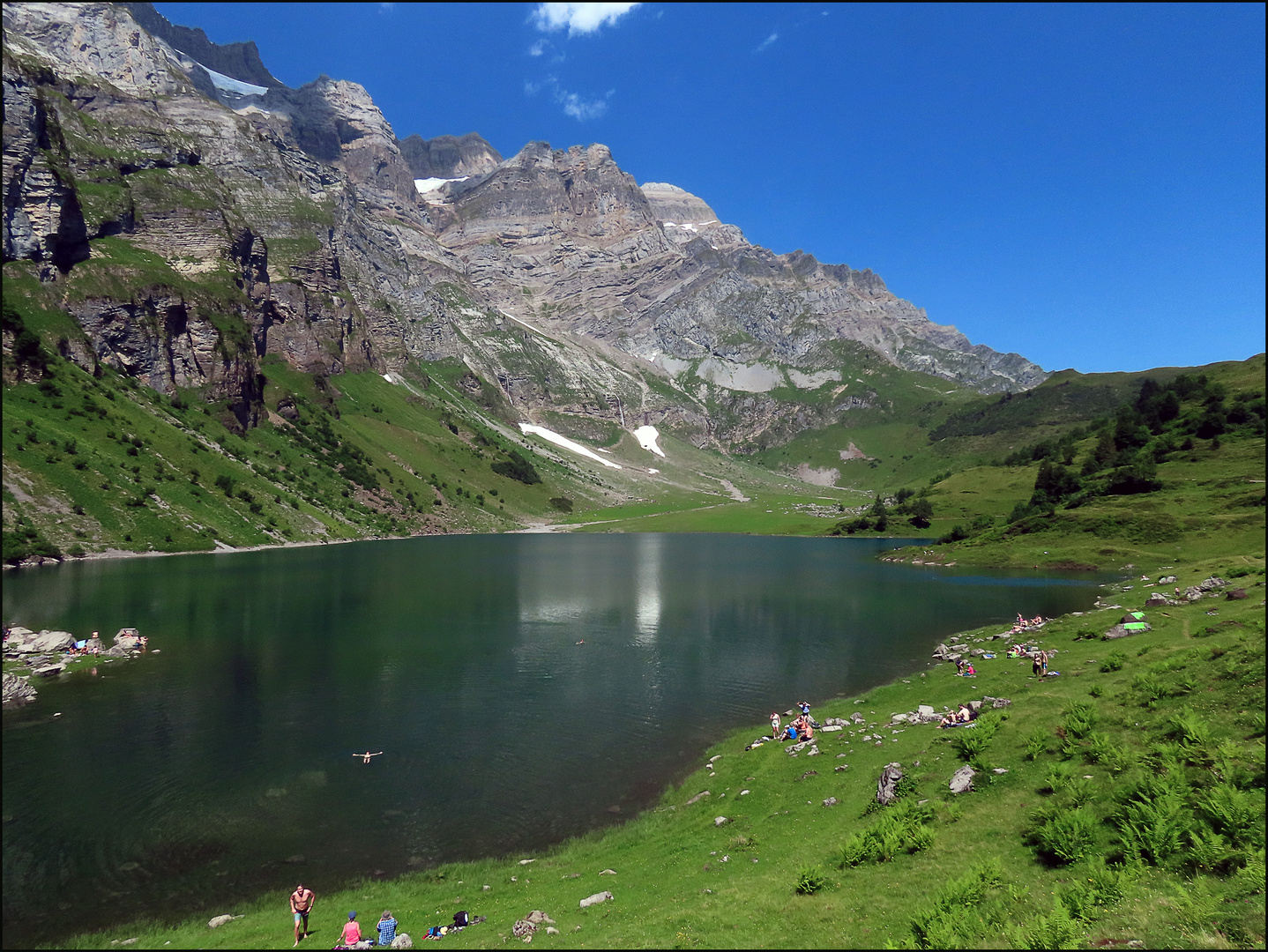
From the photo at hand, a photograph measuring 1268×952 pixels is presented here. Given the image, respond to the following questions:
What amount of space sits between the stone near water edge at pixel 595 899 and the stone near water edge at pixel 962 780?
1200 cm

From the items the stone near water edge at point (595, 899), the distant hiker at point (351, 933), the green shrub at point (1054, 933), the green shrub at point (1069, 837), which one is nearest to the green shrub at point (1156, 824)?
the green shrub at point (1069, 837)

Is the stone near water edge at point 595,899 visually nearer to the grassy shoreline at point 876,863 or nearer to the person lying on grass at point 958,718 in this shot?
the grassy shoreline at point 876,863

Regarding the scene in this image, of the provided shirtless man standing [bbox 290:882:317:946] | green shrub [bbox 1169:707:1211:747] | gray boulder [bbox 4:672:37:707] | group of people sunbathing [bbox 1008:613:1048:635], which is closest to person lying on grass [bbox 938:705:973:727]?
green shrub [bbox 1169:707:1211:747]

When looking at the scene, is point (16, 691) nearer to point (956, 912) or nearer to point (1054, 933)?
point (956, 912)

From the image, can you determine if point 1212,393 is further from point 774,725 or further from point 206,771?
point 206,771

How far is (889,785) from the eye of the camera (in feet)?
71.3

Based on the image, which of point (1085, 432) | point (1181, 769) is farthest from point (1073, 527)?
point (1181, 769)

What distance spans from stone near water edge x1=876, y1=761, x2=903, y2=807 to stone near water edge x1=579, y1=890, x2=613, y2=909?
33.7 feet

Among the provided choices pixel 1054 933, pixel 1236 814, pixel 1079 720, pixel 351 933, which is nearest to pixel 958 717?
pixel 1079 720

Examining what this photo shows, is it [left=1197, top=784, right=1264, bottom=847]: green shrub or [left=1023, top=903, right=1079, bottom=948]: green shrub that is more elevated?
[left=1197, top=784, right=1264, bottom=847]: green shrub

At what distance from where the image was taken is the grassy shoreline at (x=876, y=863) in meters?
11.8

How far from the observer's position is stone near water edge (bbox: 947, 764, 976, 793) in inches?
771

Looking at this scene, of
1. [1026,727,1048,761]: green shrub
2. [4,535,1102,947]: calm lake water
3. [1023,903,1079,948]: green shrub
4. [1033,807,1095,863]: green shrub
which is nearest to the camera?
[1023,903,1079,948]: green shrub

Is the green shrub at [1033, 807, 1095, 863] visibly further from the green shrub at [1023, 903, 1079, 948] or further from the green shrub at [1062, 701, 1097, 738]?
the green shrub at [1062, 701, 1097, 738]
